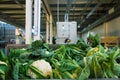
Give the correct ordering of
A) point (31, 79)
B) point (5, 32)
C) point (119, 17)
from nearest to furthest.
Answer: point (31, 79) < point (119, 17) < point (5, 32)

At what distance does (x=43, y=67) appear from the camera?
2.57 feet

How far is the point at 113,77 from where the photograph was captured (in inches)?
29.2

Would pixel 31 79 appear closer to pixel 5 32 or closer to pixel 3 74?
pixel 3 74

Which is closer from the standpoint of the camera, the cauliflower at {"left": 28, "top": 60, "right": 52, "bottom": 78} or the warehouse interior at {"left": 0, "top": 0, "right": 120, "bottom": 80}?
the cauliflower at {"left": 28, "top": 60, "right": 52, "bottom": 78}

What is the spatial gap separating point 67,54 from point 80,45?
0.69ft

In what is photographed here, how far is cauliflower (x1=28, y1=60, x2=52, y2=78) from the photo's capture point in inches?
29.6

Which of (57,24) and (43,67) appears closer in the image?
(43,67)

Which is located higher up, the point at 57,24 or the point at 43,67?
the point at 57,24

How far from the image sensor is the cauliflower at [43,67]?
2.47 ft

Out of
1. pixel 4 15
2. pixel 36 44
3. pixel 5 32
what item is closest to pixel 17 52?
pixel 36 44

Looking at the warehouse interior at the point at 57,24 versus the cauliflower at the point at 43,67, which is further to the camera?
the warehouse interior at the point at 57,24

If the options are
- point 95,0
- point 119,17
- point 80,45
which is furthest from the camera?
point 119,17

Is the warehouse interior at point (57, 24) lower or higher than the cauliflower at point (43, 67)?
higher

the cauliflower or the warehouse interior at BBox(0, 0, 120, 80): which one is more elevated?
the warehouse interior at BBox(0, 0, 120, 80)
